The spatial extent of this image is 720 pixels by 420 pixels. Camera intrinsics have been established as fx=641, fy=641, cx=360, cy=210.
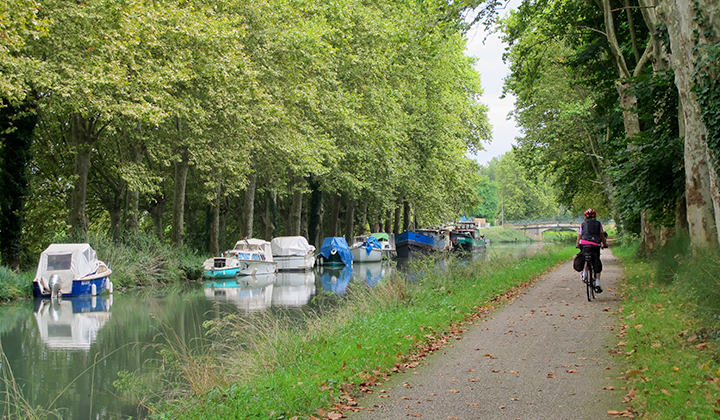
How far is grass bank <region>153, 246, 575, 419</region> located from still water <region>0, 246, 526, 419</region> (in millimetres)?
1013

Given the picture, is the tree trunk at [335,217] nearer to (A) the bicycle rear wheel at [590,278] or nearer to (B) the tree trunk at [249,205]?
(B) the tree trunk at [249,205]

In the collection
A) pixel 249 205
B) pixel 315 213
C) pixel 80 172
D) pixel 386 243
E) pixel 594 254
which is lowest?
pixel 386 243

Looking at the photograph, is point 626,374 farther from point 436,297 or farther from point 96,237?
point 96,237

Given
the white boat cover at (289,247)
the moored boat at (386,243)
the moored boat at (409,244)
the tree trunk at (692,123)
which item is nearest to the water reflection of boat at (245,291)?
the white boat cover at (289,247)

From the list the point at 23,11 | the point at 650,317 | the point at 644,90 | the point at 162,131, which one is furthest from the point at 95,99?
the point at 650,317

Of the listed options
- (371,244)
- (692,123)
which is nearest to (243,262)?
(371,244)

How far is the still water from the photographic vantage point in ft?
30.0

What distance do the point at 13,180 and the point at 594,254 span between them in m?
20.4

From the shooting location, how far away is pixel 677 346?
768cm

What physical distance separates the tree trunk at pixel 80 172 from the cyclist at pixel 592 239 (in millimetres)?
19359

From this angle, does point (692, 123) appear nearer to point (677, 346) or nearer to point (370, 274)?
point (677, 346)

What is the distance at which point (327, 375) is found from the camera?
733 centimetres

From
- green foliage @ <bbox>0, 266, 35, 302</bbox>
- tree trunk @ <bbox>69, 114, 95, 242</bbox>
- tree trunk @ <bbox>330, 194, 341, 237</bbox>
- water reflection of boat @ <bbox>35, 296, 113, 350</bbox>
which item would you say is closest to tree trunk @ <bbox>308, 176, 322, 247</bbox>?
tree trunk @ <bbox>330, 194, 341, 237</bbox>

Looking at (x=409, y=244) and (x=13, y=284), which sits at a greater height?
(x=409, y=244)
